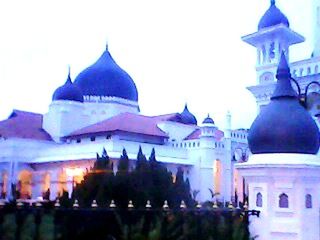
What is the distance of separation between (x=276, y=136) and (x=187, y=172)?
71.2 ft

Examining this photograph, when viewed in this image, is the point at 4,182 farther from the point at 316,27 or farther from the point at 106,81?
the point at 316,27

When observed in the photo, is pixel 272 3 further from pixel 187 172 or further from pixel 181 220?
pixel 181 220

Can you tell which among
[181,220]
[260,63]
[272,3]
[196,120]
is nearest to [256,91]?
[260,63]

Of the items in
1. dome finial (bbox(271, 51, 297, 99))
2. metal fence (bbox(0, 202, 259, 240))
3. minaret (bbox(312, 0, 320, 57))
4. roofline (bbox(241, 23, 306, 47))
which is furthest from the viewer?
roofline (bbox(241, 23, 306, 47))

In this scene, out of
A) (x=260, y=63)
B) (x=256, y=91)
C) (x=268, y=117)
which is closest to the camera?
(x=268, y=117)

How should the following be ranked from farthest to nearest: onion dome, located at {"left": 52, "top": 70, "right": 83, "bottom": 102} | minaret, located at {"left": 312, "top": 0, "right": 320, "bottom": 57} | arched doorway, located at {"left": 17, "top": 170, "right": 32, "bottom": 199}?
onion dome, located at {"left": 52, "top": 70, "right": 83, "bottom": 102} → arched doorway, located at {"left": 17, "top": 170, "right": 32, "bottom": 199} → minaret, located at {"left": 312, "top": 0, "right": 320, "bottom": 57}

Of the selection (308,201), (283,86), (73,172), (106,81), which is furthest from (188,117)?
(308,201)

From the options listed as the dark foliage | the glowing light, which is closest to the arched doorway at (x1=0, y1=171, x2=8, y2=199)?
the glowing light

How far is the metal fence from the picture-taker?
18.7 ft

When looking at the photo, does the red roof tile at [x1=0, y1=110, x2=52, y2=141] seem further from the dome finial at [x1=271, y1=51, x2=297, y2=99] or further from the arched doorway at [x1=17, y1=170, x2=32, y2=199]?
the dome finial at [x1=271, y1=51, x2=297, y2=99]

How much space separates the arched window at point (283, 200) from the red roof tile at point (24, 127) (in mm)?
25983

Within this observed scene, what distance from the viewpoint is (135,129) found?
29.8 meters

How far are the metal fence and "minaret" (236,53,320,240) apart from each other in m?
0.33

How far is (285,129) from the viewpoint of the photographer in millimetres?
7527
